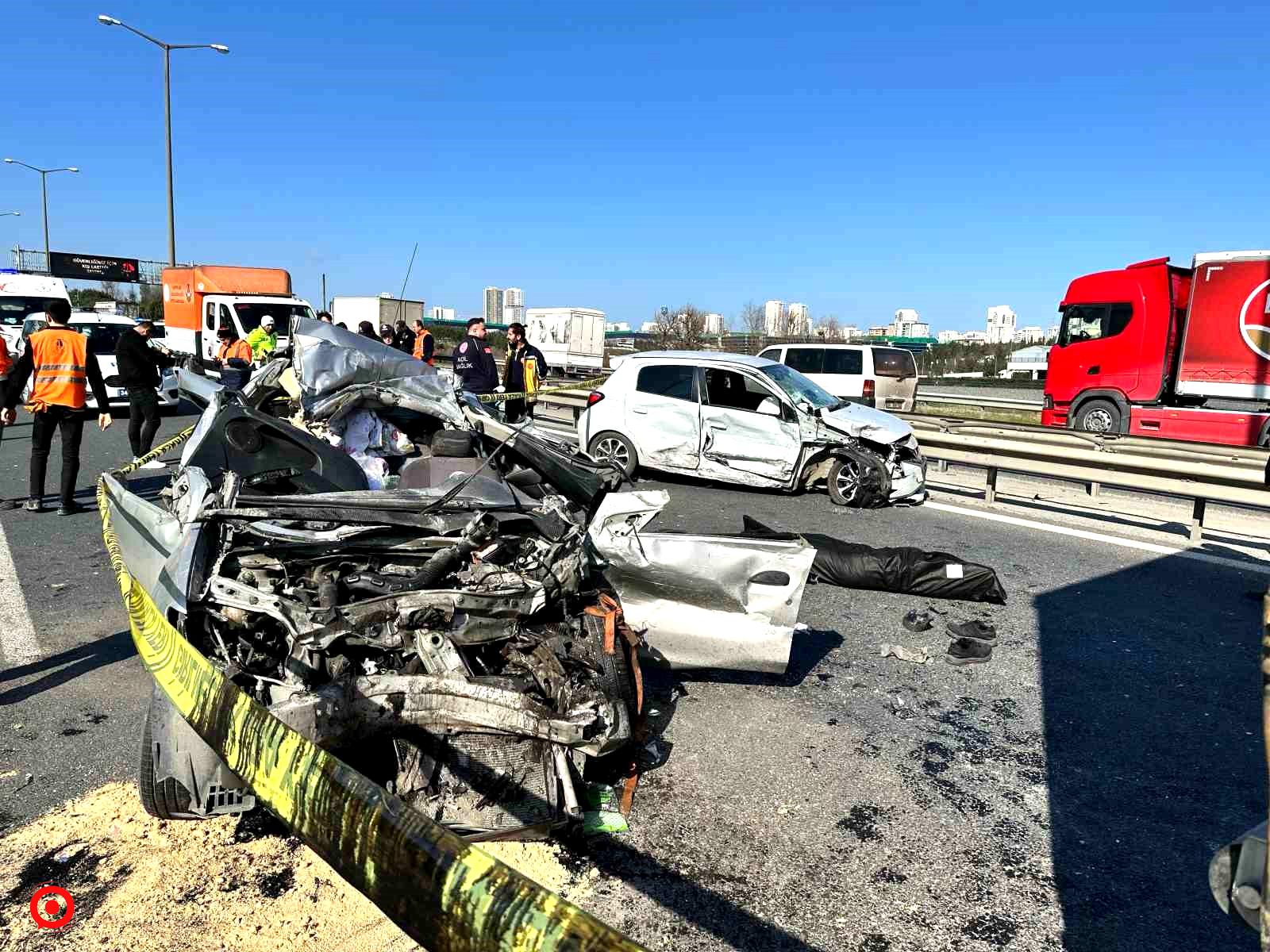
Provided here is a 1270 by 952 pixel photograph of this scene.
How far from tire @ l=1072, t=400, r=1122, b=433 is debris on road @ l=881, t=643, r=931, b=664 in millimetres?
11926

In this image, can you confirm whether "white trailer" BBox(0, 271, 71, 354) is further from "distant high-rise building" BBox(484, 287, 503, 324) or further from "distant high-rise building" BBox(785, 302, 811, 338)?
"distant high-rise building" BBox(484, 287, 503, 324)

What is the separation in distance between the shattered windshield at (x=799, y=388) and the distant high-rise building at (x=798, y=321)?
41.2m

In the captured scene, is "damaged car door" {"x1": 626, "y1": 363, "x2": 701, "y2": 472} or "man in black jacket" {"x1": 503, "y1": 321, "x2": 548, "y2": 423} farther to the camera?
"man in black jacket" {"x1": 503, "y1": 321, "x2": 548, "y2": 423}

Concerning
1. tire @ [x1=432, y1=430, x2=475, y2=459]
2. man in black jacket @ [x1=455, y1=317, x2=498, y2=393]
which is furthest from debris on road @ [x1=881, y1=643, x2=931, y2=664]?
man in black jacket @ [x1=455, y1=317, x2=498, y2=393]

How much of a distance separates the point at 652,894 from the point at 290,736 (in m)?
1.44

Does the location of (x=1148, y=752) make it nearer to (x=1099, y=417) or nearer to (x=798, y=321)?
(x=1099, y=417)

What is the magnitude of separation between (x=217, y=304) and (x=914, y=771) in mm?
18412

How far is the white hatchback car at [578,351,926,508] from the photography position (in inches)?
340

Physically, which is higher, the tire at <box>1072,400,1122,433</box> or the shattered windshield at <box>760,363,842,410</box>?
the shattered windshield at <box>760,363,842,410</box>

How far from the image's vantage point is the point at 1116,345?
14.5 metres

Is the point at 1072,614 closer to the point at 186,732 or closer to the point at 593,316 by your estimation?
the point at 186,732

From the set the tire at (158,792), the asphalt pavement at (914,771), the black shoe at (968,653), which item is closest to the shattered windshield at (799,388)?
the asphalt pavement at (914,771)

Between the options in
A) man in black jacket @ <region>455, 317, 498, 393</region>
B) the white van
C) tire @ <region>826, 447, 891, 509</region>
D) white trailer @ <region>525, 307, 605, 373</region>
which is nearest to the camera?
tire @ <region>826, 447, 891, 509</region>

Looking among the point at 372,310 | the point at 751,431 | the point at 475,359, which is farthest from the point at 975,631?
the point at 372,310
